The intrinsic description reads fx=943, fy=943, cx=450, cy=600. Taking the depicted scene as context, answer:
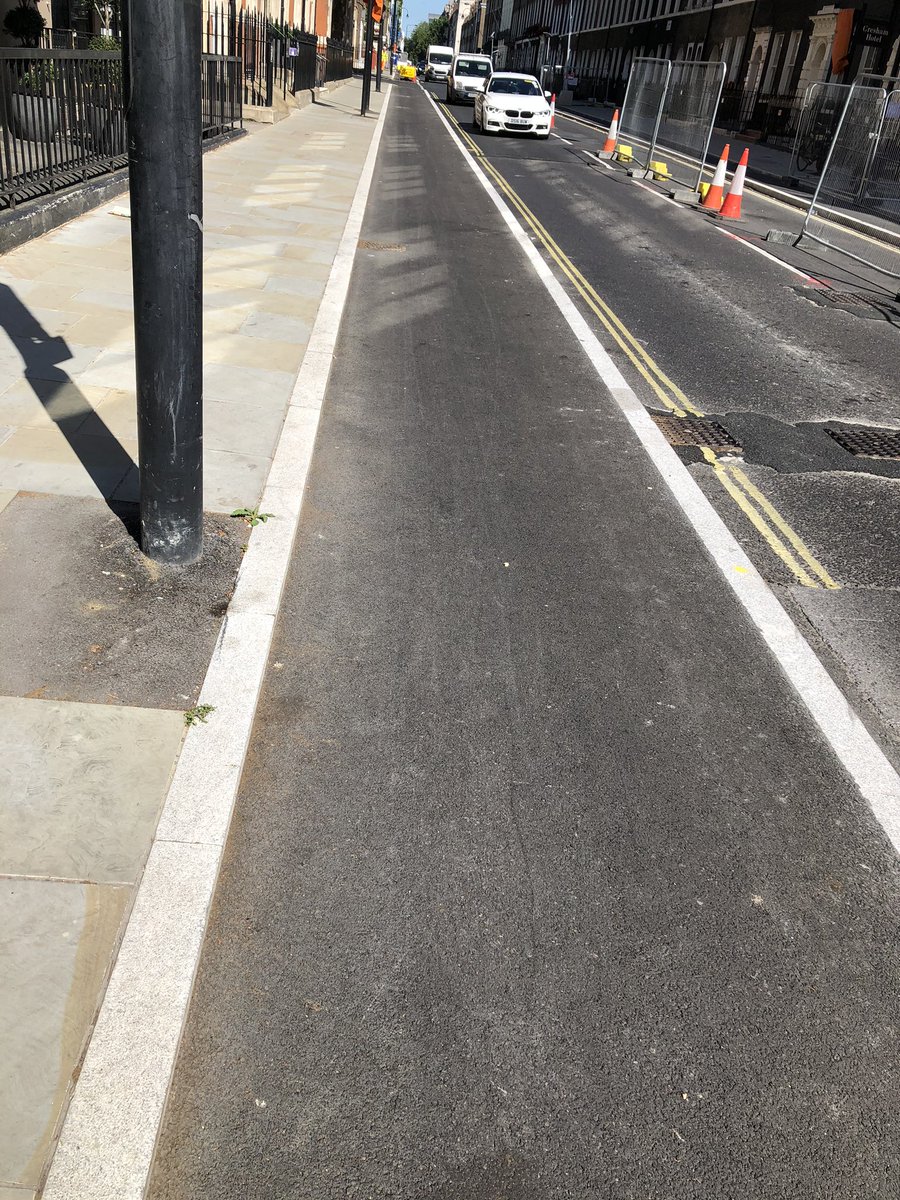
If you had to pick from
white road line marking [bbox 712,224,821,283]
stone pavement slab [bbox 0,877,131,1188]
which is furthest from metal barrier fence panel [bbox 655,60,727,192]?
stone pavement slab [bbox 0,877,131,1188]

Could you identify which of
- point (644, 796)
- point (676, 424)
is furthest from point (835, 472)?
point (644, 796)

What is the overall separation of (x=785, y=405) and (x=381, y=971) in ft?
21.6

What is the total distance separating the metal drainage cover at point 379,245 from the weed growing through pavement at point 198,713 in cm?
994

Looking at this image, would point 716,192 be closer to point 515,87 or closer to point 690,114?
point 690,114

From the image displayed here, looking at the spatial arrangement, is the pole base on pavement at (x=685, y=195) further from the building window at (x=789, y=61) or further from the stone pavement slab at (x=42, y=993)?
the building window at (x=789, y=61)

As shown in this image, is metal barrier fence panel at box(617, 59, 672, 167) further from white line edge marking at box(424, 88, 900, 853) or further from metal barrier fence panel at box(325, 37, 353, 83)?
metal barrier fence panel at box(325, 37, 353, 83)

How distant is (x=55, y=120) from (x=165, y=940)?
10.9 meters

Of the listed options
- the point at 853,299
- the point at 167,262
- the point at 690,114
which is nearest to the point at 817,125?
the point at 690,114

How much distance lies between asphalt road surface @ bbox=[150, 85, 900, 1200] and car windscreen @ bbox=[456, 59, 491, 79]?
47294mm

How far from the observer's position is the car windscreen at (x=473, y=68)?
150 ft

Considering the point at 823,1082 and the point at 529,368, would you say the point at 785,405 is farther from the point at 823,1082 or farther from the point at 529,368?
the point at 823,1082

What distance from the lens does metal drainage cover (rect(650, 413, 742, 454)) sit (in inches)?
273

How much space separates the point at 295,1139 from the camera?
91.4 inches

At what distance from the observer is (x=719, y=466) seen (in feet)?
21.6
